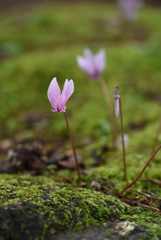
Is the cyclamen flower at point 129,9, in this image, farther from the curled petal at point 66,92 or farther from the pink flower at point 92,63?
the curled petal at point 66,92

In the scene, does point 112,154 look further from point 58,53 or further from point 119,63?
point 58,53

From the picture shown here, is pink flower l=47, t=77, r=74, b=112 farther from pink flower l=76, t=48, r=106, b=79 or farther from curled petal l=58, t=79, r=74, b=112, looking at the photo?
pink flower l=76, t=48, r=106, b=79

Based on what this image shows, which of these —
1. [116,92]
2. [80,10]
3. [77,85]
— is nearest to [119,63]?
[77,85]

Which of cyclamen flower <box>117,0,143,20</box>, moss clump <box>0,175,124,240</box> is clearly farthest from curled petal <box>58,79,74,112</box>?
cyclamen flower <box>117,0,143,20</box>

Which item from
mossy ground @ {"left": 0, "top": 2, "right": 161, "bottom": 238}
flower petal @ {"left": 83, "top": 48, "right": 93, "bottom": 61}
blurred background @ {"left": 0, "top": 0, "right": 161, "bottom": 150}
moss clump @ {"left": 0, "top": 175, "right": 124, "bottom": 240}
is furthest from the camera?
blurred background @ {"left": 0, "top": 0, "right": 161, "bottom": 150}

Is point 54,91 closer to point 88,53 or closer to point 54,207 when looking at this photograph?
point 54,207

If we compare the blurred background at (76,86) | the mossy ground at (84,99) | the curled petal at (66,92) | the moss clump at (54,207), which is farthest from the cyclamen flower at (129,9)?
the moss clump at (54,207)

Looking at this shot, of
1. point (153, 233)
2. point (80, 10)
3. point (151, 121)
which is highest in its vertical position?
point (80, 10)

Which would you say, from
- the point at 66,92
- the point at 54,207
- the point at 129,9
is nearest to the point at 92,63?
the point at 66,92
